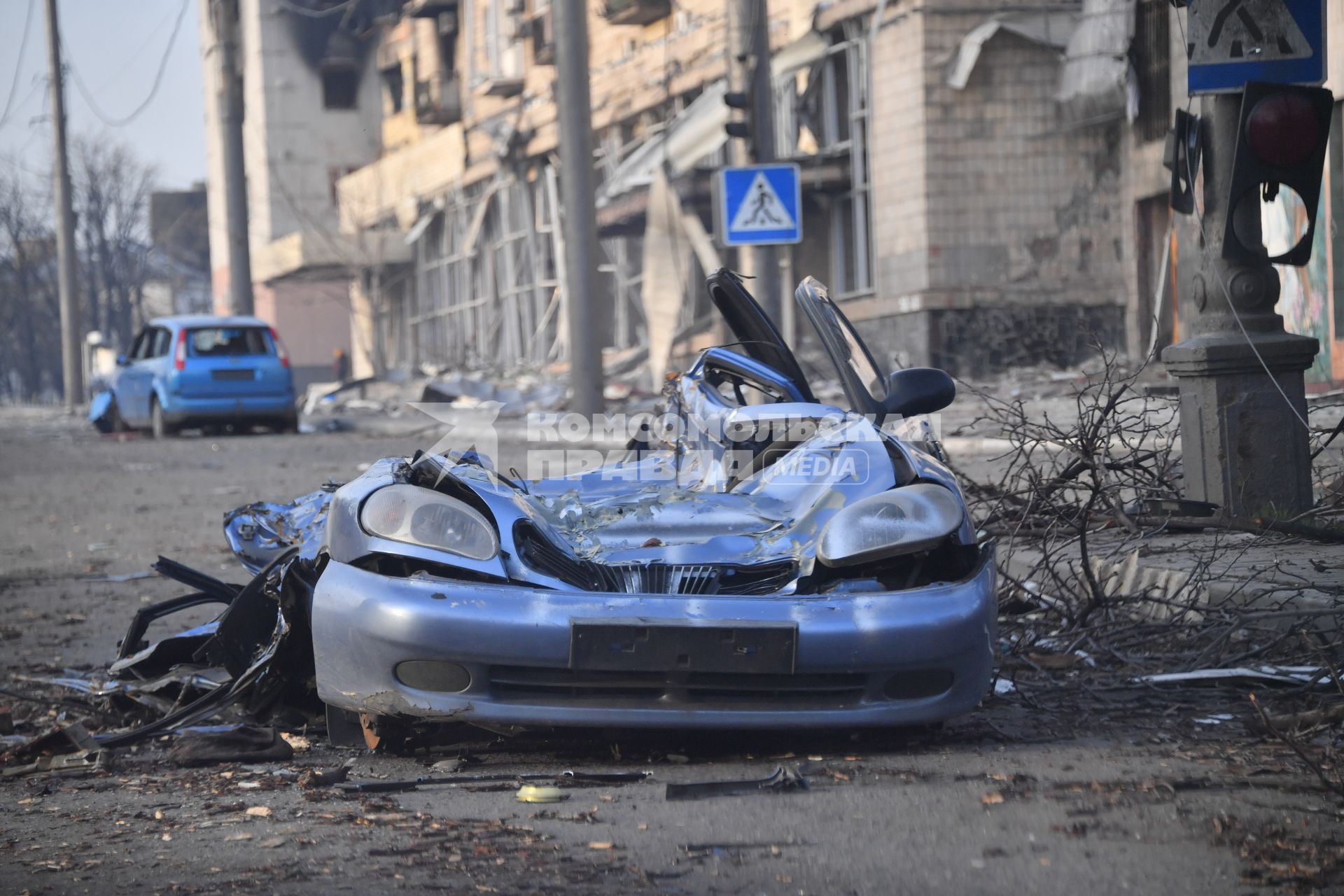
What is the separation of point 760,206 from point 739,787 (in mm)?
10140

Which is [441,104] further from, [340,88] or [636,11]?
[340,88]

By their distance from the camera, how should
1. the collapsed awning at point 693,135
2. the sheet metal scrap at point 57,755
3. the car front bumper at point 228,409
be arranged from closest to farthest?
the sheet metal scrap at point 57,755 < the car front bumper at point 228,409 < the collapsed awning at point 693,135

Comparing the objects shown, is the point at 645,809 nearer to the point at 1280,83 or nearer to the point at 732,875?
the point at 732,875

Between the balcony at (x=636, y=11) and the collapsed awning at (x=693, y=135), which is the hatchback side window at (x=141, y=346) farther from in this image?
the balcony at (x=636, y=11)

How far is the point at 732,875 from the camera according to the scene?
287 centimetres

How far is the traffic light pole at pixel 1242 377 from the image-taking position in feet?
20.4

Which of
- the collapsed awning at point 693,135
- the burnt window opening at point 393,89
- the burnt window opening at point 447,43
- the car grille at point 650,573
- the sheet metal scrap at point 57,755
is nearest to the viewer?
the car grille at point 650,573

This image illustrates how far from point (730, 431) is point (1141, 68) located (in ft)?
49.9

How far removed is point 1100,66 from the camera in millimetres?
19031

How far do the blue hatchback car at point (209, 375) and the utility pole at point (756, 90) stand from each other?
9053 millimetres

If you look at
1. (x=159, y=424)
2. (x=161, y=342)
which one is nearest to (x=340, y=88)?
(x=161, y=342)

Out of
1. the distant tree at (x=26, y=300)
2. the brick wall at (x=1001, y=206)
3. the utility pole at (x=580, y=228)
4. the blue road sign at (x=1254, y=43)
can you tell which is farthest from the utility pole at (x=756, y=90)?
the distant tree at (x=26, y=300)

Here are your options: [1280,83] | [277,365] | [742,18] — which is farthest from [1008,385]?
[1280,83]

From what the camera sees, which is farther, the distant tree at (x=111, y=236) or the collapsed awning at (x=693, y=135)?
the distant tree at (x=111, y=236)
